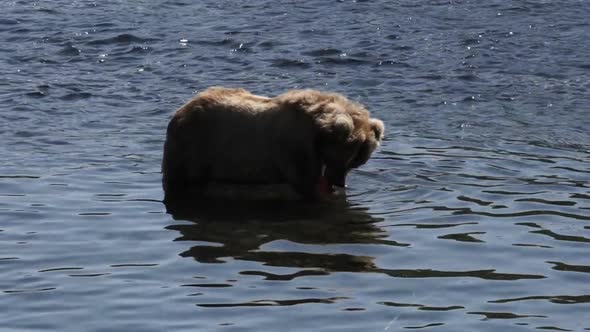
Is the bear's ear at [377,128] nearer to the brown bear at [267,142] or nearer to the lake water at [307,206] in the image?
the brown bear at [267,142]

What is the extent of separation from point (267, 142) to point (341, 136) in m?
0.58

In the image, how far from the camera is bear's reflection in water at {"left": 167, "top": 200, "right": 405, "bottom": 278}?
8.58 m

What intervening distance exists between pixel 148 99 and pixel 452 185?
4.73 m

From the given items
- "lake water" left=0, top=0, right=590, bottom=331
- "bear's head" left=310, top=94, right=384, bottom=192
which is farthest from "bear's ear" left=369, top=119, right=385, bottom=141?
"lake water" left=0, top=0, right=590, bottom=331

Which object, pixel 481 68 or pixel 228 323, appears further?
pixel 481 68

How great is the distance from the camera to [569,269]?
814 centimetres

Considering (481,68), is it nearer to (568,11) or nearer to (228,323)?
A: (568,11)

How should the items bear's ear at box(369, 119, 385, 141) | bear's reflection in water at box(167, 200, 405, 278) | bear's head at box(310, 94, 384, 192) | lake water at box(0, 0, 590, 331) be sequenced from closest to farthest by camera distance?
lake water at box(0, 0, 590, 331), bear's reflection in water at box(167, 200, 405, 278), bear's head at box(310, 94, 384, 192), bear's ear at box(369, 119, 385, 141)

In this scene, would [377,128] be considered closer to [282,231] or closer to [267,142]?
[267,142]

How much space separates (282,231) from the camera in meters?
9.42

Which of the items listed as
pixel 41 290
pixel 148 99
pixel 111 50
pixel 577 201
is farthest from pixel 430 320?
pixel 111 50

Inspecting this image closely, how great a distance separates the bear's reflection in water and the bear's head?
0.91ft

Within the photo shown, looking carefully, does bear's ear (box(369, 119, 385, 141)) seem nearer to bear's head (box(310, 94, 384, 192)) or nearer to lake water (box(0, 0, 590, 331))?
bear's head (box(310, 94, 384, 192))

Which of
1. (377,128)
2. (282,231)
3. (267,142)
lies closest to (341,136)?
(377,128)
